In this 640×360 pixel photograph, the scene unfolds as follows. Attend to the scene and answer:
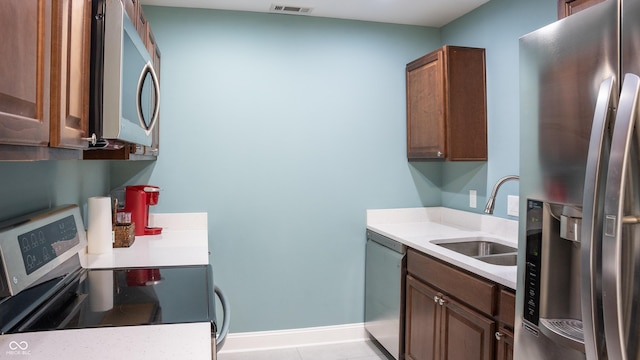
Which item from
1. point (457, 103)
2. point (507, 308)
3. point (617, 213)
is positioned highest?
point (457, 103)

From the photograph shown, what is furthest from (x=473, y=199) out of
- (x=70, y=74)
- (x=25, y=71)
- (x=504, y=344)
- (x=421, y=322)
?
(x=25, y=71)

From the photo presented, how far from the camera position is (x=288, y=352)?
9.71ft

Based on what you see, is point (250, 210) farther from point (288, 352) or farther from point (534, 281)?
point (534, 281)

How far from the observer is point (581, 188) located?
1.06 meters

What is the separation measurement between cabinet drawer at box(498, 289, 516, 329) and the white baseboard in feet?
5.25

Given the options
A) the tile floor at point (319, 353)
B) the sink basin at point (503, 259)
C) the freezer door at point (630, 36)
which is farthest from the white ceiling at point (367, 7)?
the tile floor at point (319, 353)

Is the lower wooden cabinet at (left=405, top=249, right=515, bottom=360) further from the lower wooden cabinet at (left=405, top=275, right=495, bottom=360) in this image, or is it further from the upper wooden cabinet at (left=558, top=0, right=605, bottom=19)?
the upper wooden cabinet at (left=558, top=0, right=605, bottom=19)

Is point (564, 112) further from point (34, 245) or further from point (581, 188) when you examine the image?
point (34, 245)

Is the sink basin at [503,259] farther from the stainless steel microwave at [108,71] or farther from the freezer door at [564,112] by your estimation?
the stainless steel microwave at [108,71]

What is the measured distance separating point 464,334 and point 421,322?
0.42 meters

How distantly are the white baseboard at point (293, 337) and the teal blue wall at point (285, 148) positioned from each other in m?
0.05

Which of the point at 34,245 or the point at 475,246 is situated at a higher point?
the point at 34,245

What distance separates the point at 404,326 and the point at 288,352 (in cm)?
86

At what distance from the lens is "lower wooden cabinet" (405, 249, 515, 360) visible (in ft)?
5.68
